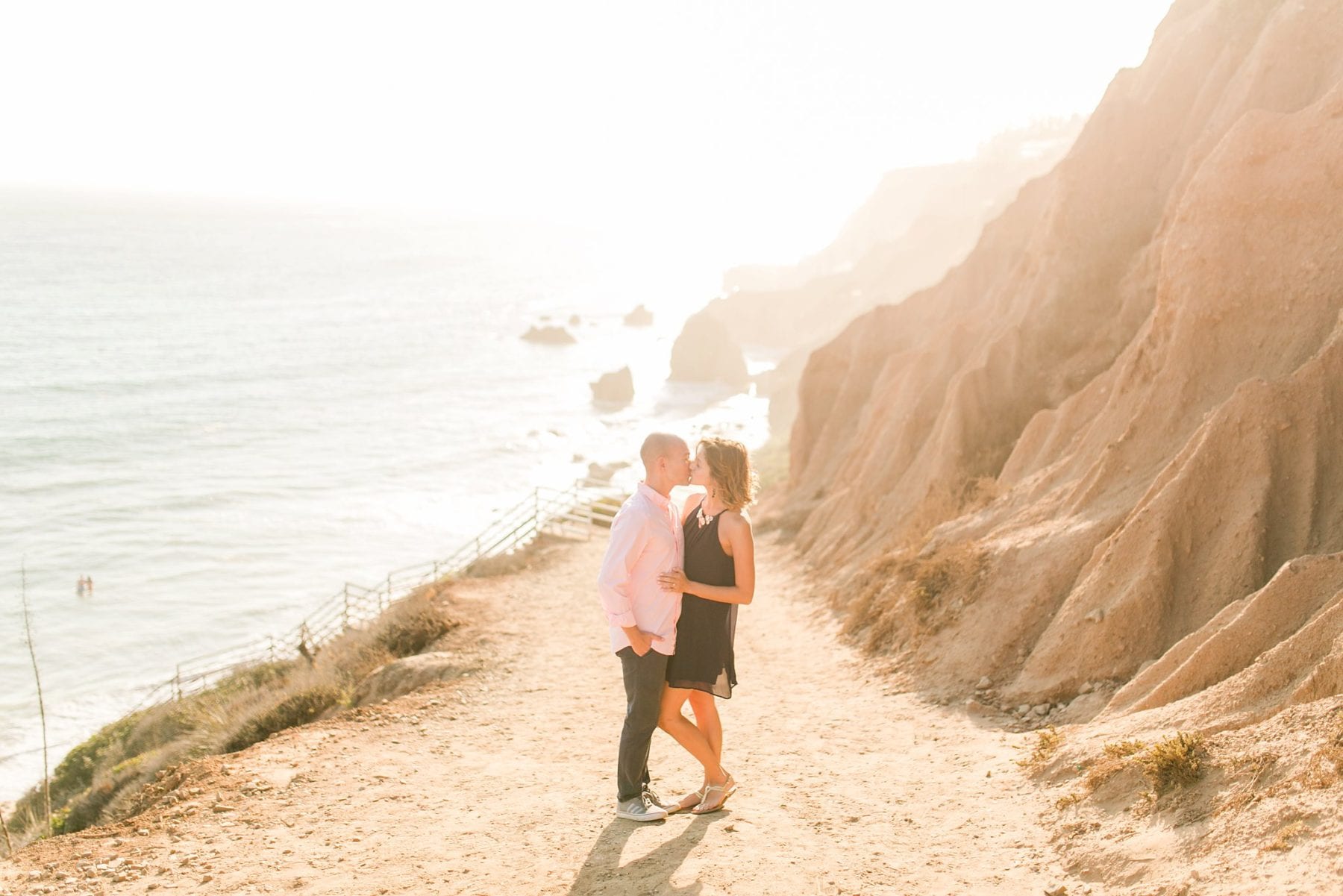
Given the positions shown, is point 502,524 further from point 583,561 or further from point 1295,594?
point 1295,594

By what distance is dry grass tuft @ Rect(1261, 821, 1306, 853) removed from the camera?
5.03m

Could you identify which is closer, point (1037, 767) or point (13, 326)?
point (1037, 767)

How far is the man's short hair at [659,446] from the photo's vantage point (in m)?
6.47

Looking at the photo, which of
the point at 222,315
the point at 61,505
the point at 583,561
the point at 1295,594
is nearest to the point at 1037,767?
the point at 1295,594

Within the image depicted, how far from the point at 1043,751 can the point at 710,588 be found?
3.25m

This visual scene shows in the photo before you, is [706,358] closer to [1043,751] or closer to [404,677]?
[404,677]

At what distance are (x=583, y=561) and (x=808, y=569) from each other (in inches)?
206

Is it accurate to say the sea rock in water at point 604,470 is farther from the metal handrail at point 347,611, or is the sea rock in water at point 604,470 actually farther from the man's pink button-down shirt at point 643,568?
the man's pink button-down shirt at point 643,568

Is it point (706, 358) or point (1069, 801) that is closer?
point (1069, 801)

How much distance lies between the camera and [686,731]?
6.94 m

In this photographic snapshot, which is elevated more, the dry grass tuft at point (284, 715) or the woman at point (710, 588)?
the woman at point (710, 588)

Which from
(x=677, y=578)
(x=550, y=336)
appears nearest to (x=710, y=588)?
(x=677, y=578)

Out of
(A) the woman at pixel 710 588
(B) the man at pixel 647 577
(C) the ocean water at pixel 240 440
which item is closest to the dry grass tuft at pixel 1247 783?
(A) the woman at pixel 710 588

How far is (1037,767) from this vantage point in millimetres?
7770
